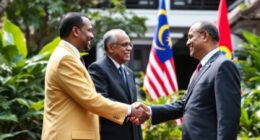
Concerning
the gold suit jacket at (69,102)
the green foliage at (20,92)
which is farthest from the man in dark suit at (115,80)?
the green foliage at (20,92)

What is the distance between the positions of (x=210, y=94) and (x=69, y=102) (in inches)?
43.2

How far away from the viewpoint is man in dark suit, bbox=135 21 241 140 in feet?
13.2

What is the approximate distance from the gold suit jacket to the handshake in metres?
0.37

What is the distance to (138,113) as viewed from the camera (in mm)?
4770

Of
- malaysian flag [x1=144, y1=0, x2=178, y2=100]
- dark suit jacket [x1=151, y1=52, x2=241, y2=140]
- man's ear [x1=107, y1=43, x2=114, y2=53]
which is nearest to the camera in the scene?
dark suit jacket [x1=151, y1=52, x2=241, y2=140]

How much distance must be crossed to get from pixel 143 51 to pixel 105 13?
7158 mm

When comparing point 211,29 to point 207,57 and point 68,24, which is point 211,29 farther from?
point 68,24

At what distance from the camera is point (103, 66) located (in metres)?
5.27

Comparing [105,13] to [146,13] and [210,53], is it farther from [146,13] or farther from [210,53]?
[210,53]

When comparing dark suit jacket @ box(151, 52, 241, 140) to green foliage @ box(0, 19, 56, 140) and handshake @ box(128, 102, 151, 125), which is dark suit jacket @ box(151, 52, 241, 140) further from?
green foliage @ box(0, 19, 56, 140)

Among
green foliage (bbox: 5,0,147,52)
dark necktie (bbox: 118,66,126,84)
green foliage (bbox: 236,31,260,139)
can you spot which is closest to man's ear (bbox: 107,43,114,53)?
dark necktie (bbox: 118,66,126,84)

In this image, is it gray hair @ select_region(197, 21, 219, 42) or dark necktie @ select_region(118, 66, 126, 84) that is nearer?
gray hair @ select_region(197, 21, 219, 42)

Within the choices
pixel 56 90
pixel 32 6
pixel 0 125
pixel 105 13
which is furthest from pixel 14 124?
pixel 105 13

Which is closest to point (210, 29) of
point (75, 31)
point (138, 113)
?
point (138, 113)
